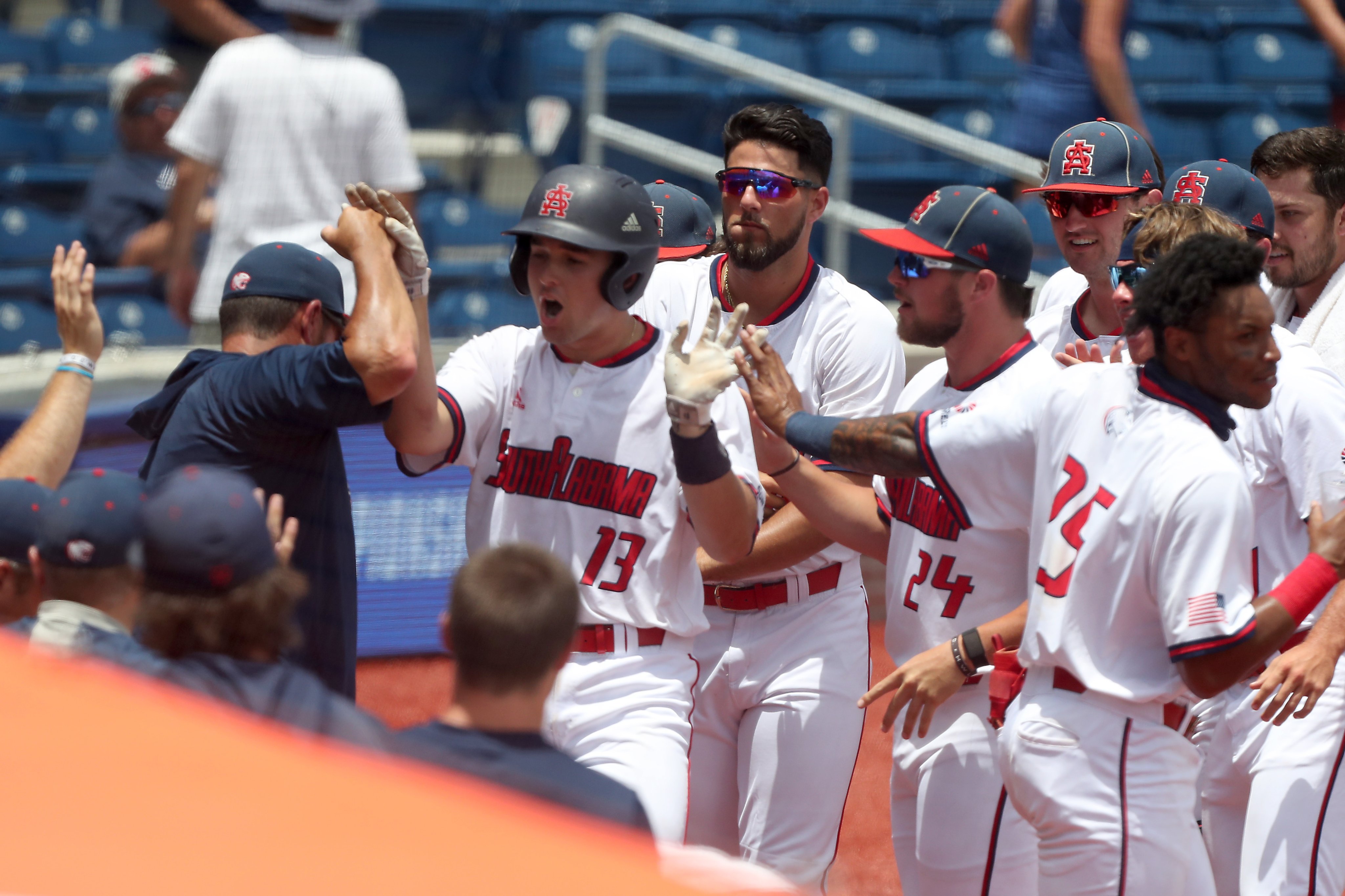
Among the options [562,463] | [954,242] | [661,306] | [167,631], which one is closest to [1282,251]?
[954,242]

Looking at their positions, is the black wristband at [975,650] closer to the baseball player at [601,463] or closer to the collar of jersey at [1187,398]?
the baseball player at [601,463]

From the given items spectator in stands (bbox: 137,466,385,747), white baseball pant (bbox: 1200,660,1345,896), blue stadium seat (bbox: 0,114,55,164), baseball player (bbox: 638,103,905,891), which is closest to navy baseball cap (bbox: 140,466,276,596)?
spectator in stands (bbox: 137,466,385,747)

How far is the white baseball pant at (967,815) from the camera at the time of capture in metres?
2.78

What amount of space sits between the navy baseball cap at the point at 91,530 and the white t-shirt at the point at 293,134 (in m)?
2.24

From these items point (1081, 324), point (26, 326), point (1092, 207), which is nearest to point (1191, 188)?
point (1092, 207)

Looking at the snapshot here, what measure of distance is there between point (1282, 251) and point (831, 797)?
169cm

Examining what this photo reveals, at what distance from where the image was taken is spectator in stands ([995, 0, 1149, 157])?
222 inches

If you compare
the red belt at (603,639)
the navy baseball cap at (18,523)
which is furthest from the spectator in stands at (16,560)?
the red belt at (603,639)

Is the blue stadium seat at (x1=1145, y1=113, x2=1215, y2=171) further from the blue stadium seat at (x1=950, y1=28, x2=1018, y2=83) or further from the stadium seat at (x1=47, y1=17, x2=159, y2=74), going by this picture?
the stadium seat at (x1=47, y1=17, x2=159, y2=74)

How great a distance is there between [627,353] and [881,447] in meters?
0.54

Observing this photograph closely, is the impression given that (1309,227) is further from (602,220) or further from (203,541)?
(203,541)

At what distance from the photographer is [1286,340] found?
2.87 m

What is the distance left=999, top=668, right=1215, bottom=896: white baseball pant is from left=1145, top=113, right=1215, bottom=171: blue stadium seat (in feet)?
15.7

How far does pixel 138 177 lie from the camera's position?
509 centimetres
